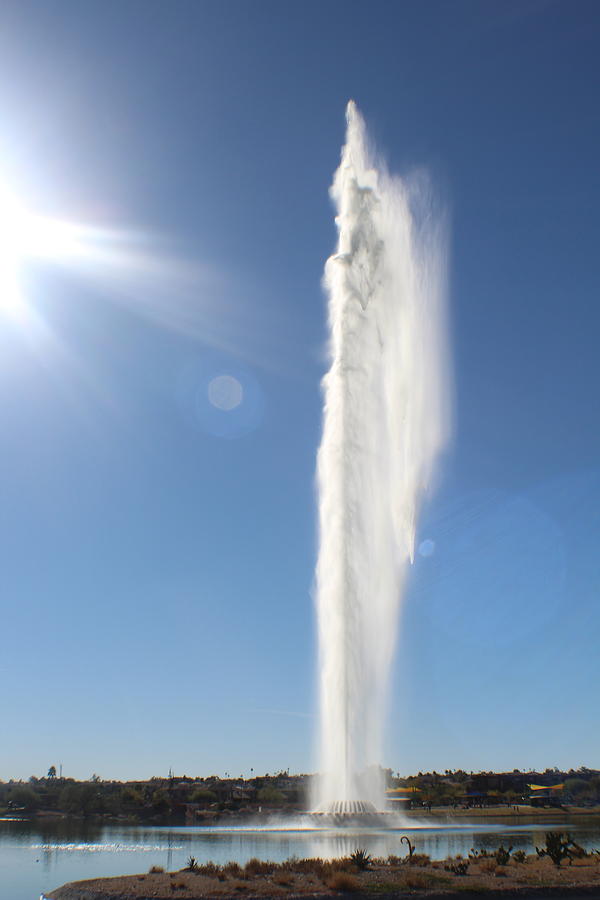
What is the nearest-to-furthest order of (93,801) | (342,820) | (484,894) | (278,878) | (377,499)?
(484,894) → (278,878) → (342,820) → (377,499) → (93,801)

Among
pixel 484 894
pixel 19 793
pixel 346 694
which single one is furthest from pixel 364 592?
pixel 19 793

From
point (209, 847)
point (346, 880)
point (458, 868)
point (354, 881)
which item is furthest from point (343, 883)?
point (209, 847)

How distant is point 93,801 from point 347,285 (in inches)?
3561

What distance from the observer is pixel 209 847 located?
4044 centimetres

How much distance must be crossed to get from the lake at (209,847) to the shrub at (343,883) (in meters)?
8.75

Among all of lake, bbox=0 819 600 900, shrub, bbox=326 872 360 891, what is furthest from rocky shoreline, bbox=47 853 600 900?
lake, bbox=0 819 600 900

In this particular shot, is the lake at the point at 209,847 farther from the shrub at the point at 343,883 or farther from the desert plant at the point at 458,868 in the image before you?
the shrub at the point at 343,883

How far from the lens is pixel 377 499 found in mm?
45500

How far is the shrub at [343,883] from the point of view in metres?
21.1

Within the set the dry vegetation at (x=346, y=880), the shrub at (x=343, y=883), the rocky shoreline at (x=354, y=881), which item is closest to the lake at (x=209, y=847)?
the dry vegetation at (x=346, y=880)

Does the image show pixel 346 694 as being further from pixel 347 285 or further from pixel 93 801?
pixel 93 801

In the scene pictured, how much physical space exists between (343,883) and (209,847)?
73.7ft

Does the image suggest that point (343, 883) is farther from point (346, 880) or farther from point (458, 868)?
point (458, 868)

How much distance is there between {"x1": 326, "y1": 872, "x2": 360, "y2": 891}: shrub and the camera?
21.1m
